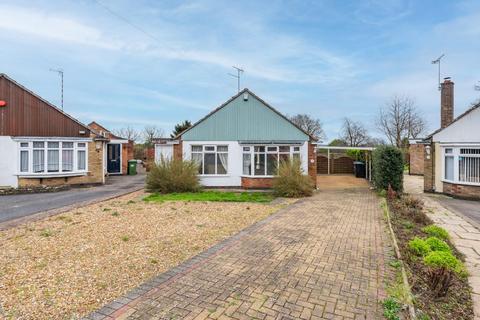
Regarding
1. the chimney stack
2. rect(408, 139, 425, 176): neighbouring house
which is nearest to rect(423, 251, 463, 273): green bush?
the chimney stack

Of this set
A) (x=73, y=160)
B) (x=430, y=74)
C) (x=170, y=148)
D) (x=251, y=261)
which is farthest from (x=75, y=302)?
(x=430, y=74)

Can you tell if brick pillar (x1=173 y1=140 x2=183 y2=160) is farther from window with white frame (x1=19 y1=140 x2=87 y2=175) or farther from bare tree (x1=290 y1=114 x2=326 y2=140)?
bare tree (x1=290 y1=114 x2=326 y2=140)

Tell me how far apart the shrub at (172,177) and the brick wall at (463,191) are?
12.4 meters

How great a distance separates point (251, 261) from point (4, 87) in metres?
17.5

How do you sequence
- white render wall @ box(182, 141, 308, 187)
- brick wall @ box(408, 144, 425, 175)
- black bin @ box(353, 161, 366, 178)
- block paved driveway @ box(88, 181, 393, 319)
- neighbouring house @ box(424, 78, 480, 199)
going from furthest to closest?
1. brick wall @ box(408, 144, 425, 175)
2. black bin @ box(353, 161, 366, 178)
3. white render wall @ box(182, 141, 308, 187)
4. neighbouring house @ box(424, 78, 480, 199)
5. block paved driveway @ box(88, 181, 393, 319)

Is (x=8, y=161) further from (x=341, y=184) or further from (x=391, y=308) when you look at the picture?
(x=341, y=184)

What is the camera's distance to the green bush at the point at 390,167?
45.8 feet

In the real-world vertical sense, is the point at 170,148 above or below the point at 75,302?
above

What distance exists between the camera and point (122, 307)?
3.64 metres

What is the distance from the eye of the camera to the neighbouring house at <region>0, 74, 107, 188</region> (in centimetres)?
1577

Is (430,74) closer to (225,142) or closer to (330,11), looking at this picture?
(330,11)

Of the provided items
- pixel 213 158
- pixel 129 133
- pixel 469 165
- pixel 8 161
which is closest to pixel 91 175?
pixel 8 161

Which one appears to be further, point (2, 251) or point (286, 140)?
point (286, 140)

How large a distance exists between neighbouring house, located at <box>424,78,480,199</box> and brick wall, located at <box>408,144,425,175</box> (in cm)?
1121
